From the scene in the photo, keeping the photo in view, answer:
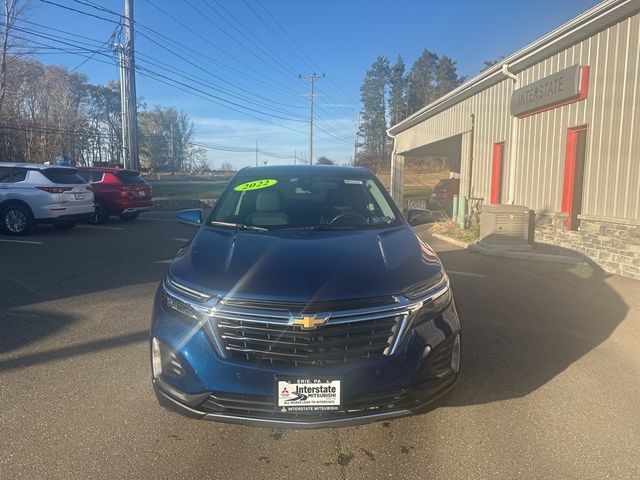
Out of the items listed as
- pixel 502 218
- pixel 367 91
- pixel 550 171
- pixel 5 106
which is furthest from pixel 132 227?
pixel 367 91

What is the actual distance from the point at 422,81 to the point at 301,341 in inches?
2900

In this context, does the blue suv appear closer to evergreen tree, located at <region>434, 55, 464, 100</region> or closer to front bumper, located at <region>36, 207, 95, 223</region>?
front bumper, located at <region>36, 207, 95, 223</region>

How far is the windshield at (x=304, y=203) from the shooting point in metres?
3.94

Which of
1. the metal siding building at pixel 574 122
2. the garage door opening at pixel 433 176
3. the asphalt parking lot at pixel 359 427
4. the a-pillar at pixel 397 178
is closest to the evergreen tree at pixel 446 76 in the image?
the garage door opening at pixel 433 176

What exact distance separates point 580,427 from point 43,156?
4687 centimetres

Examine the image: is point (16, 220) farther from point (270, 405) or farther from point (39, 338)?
point (270, 405)

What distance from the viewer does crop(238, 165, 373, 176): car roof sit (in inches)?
184

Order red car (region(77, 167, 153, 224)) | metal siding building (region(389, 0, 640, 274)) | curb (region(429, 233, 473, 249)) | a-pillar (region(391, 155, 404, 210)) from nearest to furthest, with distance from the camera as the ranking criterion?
metal siding building (region(389, 0, 640, 274)) < curb (region(429, 233, 473, 249)) < red car (region(77, 167, 153, 224)) < a-pillar (region(391, 155, 404, 210))

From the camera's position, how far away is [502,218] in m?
10.1

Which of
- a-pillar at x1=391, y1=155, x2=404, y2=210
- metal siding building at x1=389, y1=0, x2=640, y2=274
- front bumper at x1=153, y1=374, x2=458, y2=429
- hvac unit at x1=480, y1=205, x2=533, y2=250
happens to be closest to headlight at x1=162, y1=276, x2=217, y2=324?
front bumper at x1=153, y1=374, x2=458, y2=429

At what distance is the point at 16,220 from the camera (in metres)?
11.9

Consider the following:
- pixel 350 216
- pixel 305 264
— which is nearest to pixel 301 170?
pixel 350 216

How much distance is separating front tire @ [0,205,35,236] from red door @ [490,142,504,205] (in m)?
11.9

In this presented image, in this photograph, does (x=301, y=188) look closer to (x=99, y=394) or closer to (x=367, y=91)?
(x=99, y=394)
